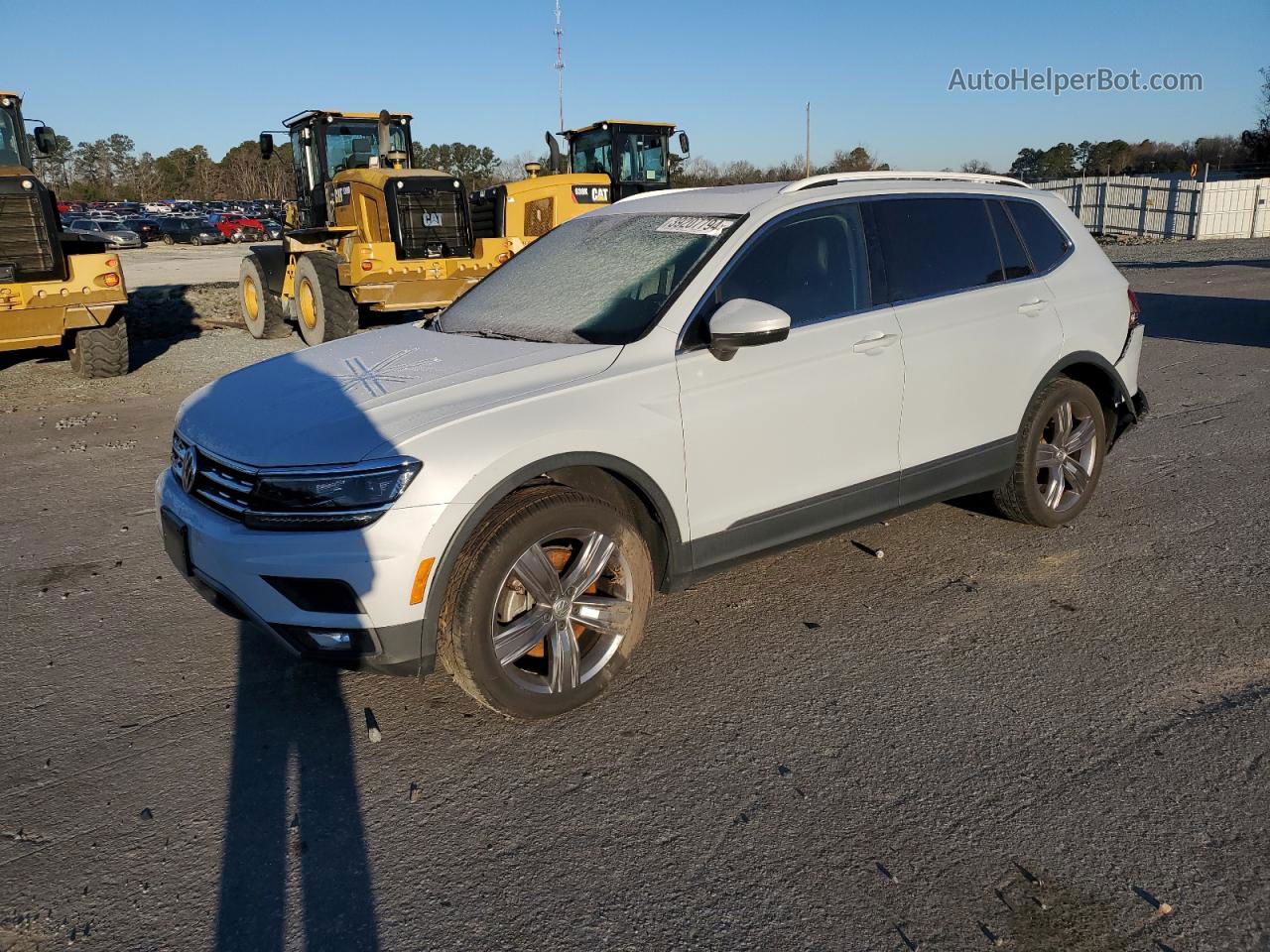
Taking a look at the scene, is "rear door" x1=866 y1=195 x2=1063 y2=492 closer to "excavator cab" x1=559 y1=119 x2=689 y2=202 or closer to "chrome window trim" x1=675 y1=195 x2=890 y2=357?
"chrome window trim" x1=675 y1=195 x2=890 y2=357

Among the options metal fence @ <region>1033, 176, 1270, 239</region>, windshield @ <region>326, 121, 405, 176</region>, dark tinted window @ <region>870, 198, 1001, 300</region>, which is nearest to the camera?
dark tinted window @ <region>870, 198, 1001, 300</region>

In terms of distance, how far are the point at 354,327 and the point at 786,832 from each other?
34.2 feet

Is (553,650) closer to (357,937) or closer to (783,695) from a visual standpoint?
(783,695)

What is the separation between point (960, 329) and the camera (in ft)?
14.6

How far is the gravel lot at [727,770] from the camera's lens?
2516mm

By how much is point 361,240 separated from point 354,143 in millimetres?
2567

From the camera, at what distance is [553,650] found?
3.41 m

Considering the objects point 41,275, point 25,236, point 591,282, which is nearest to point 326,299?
point 41,275

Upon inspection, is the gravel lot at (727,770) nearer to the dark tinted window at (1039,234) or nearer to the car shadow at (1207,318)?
the dark tinted window at (1039,234)

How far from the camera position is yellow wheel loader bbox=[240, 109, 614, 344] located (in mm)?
11953

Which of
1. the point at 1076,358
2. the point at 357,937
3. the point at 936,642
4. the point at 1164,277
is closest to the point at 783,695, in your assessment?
the point at 936,642

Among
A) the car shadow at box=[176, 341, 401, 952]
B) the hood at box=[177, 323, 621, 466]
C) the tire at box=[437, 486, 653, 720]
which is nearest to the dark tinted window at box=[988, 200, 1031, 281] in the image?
the hood at box=[177, 323, 621, 466]

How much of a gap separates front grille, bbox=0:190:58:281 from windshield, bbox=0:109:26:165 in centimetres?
101

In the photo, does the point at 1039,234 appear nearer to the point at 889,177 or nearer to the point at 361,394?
the point at 889,177
